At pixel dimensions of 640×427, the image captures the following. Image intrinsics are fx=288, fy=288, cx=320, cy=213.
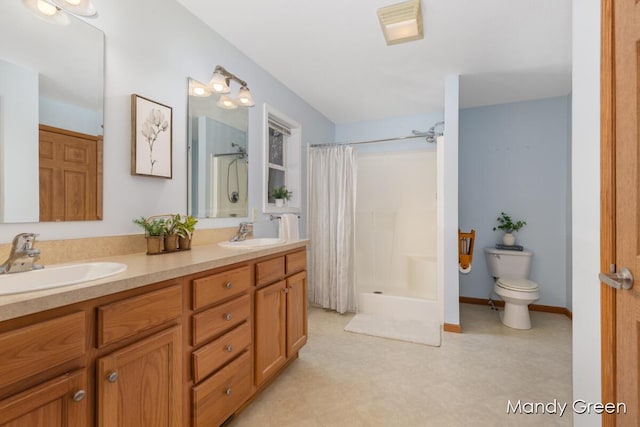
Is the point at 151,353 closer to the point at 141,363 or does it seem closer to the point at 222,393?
the point at 141,363

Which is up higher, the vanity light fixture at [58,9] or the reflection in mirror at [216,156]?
the vanity light fixture at [58,9]

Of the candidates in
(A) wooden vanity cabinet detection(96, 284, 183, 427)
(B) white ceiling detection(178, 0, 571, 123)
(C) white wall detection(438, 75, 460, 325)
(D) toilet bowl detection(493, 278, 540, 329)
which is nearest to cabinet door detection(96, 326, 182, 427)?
(A) wooden vanity cabinet detection(96, 284, 183, 427)

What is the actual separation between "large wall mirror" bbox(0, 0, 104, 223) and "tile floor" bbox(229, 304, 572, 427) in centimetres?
139

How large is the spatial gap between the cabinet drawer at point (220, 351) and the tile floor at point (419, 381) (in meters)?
0.41

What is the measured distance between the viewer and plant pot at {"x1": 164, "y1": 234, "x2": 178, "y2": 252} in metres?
1.59

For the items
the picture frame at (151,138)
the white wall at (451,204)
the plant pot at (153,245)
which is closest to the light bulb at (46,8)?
the picture frame at (151,138)

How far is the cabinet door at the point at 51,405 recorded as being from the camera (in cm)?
71

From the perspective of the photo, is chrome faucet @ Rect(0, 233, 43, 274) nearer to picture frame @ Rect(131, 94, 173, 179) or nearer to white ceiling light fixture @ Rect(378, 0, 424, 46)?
picture frame @ Rect(131, 94, 173, 179)

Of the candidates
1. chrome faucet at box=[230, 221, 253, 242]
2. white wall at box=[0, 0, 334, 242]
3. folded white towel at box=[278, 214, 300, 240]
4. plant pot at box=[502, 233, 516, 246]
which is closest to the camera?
white wall at box=[0, 0, 334, 242]

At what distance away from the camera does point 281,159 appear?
10.4 feet

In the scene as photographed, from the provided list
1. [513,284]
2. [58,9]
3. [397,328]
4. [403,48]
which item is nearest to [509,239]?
[513,284]

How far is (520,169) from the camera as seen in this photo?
11.3 feet

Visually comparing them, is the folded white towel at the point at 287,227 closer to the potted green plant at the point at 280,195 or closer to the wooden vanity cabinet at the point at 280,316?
the potted green plant at the point at 280,195

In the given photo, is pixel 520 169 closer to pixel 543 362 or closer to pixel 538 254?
pixel 538 254
